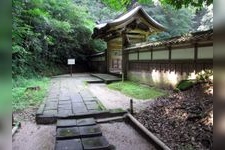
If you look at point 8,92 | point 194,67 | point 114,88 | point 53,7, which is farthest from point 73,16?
point 8,92

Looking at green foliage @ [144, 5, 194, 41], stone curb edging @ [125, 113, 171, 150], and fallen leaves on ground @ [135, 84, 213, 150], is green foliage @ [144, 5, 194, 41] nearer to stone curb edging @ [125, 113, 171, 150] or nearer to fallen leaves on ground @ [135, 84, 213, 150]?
fallen leaves on ground @ [135, 84, 213, 150]

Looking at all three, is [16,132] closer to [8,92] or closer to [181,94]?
[181,94]

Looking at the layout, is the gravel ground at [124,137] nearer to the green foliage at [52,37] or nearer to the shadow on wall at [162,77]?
the shadow on wall at [162,77]

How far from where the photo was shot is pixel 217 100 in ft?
2.21

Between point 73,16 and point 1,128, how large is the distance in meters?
19.2

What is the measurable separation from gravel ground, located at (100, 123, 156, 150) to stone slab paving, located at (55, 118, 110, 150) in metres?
0.27

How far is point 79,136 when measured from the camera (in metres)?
4.54

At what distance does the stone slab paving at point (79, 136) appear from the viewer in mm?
4109

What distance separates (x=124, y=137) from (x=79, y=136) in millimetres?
983

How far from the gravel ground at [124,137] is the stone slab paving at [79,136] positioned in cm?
27

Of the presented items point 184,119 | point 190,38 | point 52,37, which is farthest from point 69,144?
point 52,37

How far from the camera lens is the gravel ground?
14.3ft

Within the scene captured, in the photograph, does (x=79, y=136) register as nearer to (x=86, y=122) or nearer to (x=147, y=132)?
(x=86, y=122)

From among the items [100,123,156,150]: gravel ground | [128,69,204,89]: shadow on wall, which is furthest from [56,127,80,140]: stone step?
[128,69,204,89]: shadow on wall
